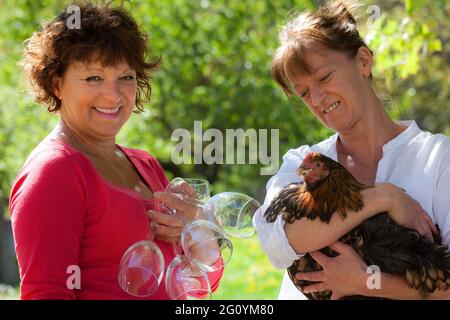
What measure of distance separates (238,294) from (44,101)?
187 inches

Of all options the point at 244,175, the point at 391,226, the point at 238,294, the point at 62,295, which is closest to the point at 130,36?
the point at 62,295

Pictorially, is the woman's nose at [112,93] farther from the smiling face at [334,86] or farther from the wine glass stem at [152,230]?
the smiling face at [334,86]

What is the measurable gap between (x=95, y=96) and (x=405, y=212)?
45.3 inches

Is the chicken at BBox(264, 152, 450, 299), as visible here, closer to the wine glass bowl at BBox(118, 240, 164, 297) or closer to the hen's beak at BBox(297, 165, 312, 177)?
the hen's beak at BBox(297, 165, 312, 177)

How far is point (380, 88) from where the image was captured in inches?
115

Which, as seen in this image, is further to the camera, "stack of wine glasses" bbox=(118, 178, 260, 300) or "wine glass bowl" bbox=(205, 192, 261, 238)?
"wine glass bowl" bbox=(205, 192, 261, 238)

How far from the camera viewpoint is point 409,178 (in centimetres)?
249

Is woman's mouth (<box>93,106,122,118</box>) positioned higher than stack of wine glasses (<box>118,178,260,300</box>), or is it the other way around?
woman's mouth (<box>93,106,122,118</box>)

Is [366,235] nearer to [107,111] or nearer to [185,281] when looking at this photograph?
Result: [185,281]

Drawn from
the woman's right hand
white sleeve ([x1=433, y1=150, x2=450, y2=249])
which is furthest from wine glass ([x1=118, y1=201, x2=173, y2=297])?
white sleeve ([x1=433, y1=150, x2=450, y2=249])

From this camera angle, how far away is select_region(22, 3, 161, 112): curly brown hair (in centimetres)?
248

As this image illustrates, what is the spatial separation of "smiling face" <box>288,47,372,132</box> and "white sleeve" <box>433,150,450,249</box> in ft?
1.36

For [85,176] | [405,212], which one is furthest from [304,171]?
[85,176]
